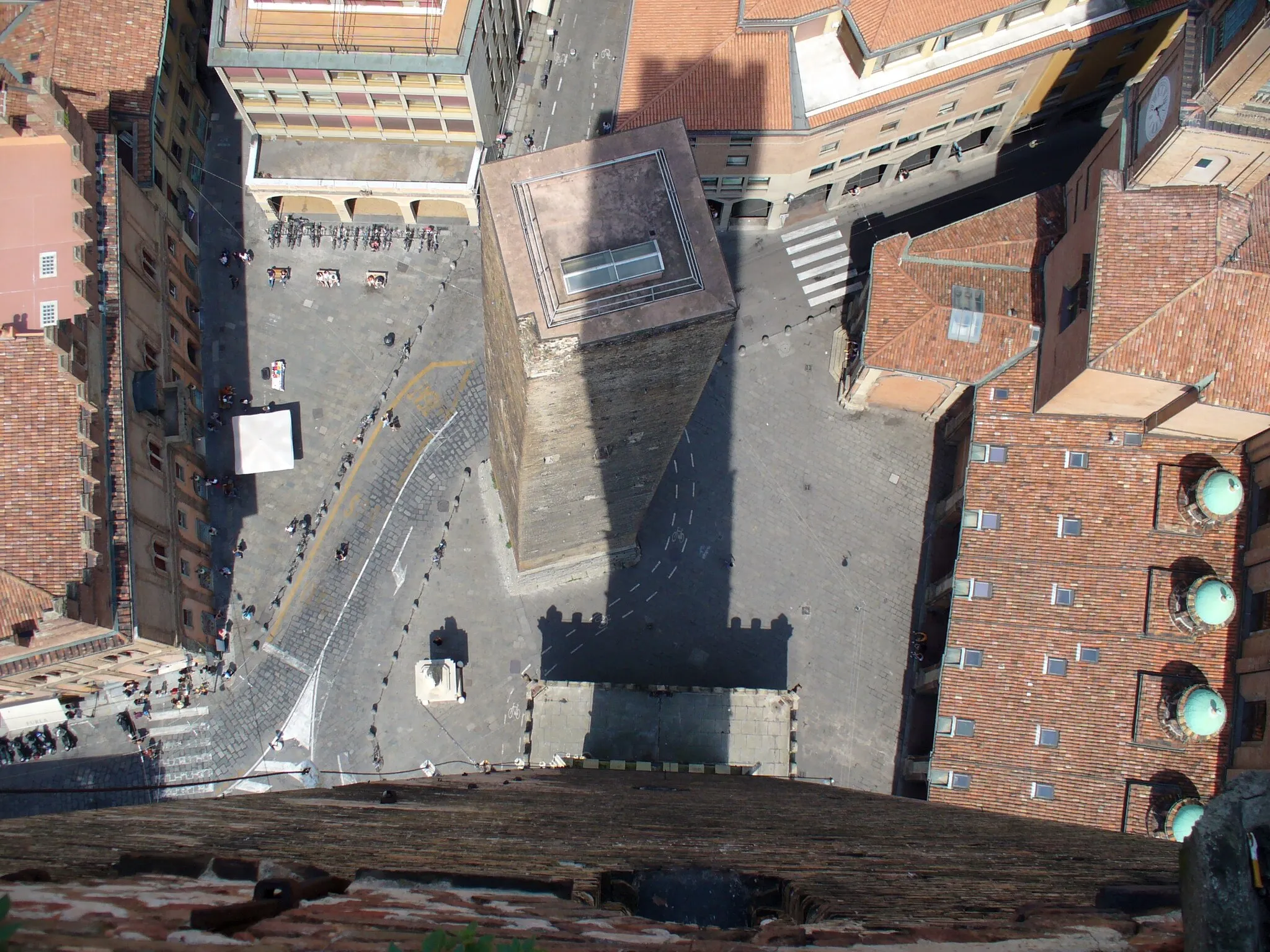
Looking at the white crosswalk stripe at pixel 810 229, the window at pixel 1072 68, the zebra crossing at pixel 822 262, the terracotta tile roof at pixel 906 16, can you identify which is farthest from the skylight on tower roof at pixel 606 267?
the window at pixel 1072 68

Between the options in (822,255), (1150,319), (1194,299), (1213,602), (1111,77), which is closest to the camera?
(1194,299)

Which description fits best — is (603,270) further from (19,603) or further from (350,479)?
(350,479)

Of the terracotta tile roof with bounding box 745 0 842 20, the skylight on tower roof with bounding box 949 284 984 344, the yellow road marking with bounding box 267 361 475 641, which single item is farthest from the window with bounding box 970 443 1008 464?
the yellow road marking with bounding box 267 361 475 641

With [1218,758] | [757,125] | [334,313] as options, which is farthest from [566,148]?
[1218,758]

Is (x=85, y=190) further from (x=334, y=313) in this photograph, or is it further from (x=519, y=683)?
(x=519, y=683)

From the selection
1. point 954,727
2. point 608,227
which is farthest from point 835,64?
point 954,727

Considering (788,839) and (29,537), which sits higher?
(29,537)

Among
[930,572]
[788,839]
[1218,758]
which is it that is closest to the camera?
[788,839]
